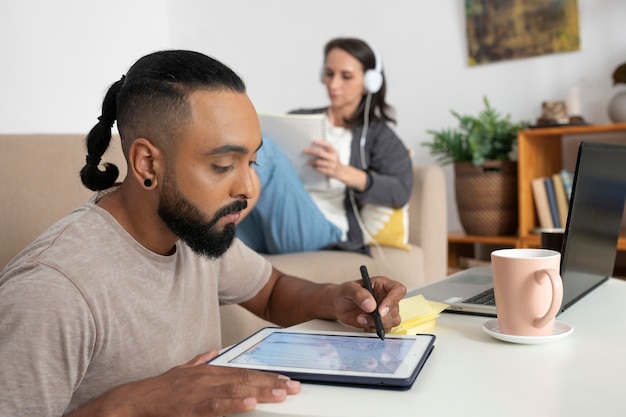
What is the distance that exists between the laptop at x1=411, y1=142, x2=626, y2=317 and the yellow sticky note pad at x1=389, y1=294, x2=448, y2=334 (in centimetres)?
6

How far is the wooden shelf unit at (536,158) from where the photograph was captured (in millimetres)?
2693

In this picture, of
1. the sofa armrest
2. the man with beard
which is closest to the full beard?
the man with beard

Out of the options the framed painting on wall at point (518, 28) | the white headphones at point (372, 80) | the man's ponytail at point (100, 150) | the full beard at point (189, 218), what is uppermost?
the framed painting on wall at point (518, 28)

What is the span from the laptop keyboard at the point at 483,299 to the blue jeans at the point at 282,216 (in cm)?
110

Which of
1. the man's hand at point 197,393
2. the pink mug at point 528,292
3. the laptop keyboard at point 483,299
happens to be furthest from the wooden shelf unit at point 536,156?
the man's hand at point 197,393

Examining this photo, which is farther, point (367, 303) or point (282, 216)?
point (282, 216)

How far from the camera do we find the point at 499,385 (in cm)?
61

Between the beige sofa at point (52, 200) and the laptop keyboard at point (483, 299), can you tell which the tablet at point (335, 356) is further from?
the beige sofa at point (52, 200)

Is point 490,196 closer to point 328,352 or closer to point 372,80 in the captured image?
point 372,80

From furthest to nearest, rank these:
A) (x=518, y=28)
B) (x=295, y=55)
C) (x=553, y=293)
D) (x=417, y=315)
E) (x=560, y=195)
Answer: (x=295, y=55) < (x=518, y=28) < (x=560, y=195) < (x=417, y=315) < (x=553, y=293)

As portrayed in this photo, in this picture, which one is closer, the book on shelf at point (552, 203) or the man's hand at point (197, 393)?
the man's hand at point (197, 393)

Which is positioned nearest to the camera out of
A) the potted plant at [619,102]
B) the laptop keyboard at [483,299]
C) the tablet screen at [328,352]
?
the tablet screen at [328,352]

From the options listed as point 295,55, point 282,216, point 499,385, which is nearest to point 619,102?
point 282,216

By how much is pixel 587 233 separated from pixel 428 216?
1464 mm
